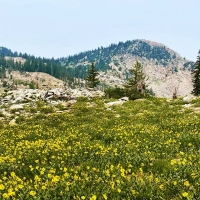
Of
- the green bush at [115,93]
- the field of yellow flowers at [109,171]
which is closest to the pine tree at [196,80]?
the green bush at [115,93]

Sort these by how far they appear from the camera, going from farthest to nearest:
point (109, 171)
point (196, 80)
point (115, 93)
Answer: point (196, 80) → point (115, 93) → point (109, 171)

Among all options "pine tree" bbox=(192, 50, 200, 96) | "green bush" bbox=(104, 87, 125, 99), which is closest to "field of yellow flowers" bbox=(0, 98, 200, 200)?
"green bush" bbox=(104, 87, 125, 99)

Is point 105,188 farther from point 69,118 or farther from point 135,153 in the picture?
point 69,118

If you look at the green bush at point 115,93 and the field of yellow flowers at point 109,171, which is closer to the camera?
the field of yellow flowers at point 109,171

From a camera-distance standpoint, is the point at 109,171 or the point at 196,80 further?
the point at 196,80

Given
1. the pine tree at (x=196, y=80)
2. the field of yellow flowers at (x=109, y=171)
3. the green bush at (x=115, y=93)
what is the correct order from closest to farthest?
1. the field of yellow flowers at (x=109, y=171)
2. the green bush at (x=115, y=93)
3. the pine tree at (x=196, y=80)

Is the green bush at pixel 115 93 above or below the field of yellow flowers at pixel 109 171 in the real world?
below

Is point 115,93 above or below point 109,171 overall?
below

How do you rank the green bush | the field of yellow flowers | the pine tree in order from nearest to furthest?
the field of yellow flowers < the green bush < the pine tree

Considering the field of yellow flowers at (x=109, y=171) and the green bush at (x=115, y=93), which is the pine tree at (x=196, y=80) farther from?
the field of yellow flowers at (x=109, y=171)

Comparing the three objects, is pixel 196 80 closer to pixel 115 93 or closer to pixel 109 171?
pixel 115 93

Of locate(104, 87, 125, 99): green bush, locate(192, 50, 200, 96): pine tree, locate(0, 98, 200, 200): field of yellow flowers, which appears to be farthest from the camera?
locate(192, 50, 200, 96): pine tree

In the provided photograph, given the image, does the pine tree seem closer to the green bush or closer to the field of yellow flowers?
the green bush

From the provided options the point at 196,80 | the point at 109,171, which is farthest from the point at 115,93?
the point at 109,171
